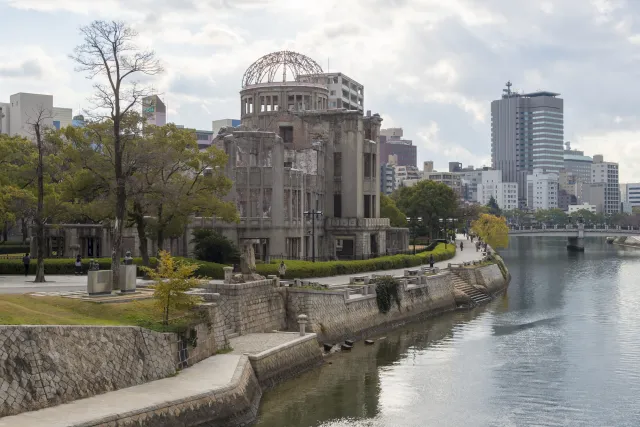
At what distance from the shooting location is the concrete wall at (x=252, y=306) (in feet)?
129

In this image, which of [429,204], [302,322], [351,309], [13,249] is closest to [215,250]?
[351,309]

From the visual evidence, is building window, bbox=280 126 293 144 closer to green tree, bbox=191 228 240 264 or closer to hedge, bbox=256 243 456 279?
hedge, bbox=256 243 456 279

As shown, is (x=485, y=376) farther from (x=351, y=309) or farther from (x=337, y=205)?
(x=337, y=205)

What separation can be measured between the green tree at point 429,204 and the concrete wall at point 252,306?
7308 centimetres

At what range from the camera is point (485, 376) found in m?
38.5

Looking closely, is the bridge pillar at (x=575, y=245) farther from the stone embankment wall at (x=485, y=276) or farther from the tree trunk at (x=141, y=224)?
the tree trunk at (x=141, y=224)

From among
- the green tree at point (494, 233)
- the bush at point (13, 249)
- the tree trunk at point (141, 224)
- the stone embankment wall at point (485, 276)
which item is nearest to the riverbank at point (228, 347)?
the tree trunk at point (141, 224)

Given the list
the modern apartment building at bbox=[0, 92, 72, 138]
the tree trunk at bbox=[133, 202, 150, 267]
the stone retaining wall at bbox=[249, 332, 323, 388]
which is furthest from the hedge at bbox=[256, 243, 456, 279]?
the modern apartment building at bbox=[0, 92, 72, 138]

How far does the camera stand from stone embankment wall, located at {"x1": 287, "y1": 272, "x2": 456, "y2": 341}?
44250 mm

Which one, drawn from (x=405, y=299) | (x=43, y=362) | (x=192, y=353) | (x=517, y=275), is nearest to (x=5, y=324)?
(x=43, y=362)

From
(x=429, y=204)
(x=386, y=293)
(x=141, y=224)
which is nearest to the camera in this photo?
(x=141, y=224)

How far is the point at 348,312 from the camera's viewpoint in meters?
47.2

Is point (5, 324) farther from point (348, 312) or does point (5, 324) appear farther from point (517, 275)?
point (517, 275)

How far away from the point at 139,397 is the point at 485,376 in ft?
60.9
